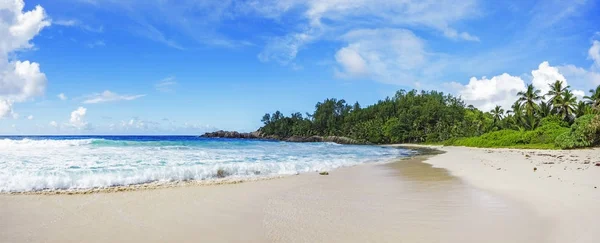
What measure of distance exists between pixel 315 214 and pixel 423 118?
85.1 m

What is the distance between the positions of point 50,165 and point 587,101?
6028 centimetres

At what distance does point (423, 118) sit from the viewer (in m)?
86.1

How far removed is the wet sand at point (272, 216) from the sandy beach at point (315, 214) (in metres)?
0.02

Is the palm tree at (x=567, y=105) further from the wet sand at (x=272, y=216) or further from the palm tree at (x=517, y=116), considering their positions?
the wet sand at (x=272, y=216)

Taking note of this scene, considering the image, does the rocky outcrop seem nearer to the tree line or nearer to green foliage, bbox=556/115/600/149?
the tree line

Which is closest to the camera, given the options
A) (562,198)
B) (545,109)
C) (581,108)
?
(562,198)

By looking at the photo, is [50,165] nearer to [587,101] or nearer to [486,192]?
[486,192]

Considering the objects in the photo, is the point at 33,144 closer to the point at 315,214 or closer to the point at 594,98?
the point at 315,214

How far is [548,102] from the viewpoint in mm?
53188

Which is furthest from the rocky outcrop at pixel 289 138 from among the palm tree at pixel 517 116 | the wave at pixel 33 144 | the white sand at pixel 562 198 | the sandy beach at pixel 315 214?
the sandy beach at pixel 315 214

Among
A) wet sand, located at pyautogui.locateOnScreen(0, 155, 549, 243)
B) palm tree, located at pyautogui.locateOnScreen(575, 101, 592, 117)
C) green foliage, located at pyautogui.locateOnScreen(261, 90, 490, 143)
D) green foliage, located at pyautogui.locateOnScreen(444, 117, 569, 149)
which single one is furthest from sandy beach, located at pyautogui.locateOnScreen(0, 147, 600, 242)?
green foliage, located at pyautogui.locateOnScreen(261, 90, 490, 143)

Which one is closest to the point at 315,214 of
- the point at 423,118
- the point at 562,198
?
the point at 562,198

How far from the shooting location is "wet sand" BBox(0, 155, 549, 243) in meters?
5.26

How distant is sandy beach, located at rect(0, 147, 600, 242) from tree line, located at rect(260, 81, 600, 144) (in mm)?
44831
